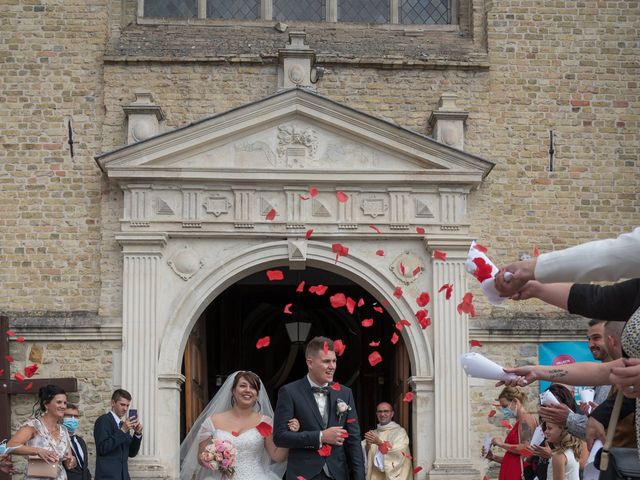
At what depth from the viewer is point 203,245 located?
563 inches

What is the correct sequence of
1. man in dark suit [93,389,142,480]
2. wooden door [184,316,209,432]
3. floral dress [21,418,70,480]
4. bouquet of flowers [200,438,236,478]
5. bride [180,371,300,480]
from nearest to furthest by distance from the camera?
bouquet of flowers [200,438,236,478] < bride [180,371,300,480] < floral dress [21,418,70,480] < man in dark suit [93,389,142,480] < wooden door [184,316,209,432]

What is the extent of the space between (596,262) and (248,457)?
6354 mm

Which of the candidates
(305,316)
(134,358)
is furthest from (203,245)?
(305,316)

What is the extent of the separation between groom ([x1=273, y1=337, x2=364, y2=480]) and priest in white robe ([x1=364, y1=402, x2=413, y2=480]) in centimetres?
453

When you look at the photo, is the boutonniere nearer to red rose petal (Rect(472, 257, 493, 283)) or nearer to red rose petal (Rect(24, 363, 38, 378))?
red rose petal (Rect(472, 257, 493, 283))

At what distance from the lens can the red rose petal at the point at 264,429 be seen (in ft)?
32.2

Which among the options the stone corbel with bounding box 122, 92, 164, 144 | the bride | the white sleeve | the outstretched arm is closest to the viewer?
the white sleeve

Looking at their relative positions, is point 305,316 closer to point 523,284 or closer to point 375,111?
point 375,111

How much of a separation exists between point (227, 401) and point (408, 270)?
→ 14.0 feet

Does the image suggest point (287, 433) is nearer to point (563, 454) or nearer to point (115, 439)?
point (563, 454)

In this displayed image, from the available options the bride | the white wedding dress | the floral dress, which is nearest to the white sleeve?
the bride

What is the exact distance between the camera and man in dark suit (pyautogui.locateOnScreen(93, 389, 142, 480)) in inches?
462

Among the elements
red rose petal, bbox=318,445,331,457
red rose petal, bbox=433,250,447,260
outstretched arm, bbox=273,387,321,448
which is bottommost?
red rose petal, bbox=318,445,331,457

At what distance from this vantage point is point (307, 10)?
1582 centimetres
